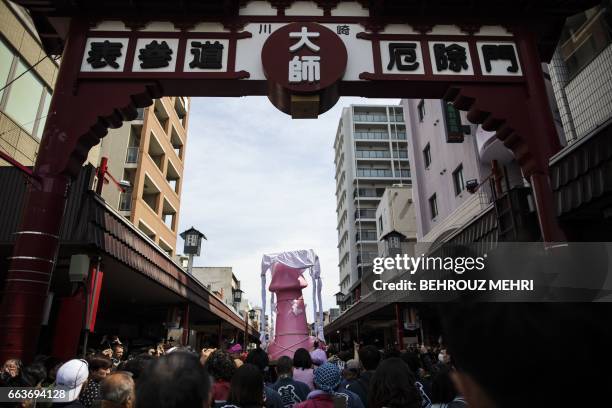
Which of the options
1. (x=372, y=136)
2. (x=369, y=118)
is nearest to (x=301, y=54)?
(x=372, y=136)

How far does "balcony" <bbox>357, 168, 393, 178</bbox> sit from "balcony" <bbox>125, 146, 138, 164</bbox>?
33476 mm

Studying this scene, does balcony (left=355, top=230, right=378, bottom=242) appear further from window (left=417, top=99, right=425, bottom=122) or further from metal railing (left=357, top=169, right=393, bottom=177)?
window (left=417, top=99, right=425, bottom=122)

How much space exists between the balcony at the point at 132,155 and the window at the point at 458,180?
1687cm

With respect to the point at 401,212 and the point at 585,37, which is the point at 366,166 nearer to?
the point at 401,212

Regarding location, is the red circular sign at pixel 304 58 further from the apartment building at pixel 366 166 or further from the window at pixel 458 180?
the apartment building at pixel 366 166

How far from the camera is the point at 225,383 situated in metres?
3.71

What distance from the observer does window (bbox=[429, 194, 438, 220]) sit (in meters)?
19.2

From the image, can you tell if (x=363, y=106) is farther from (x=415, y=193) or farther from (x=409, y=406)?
(x=409, y=406)

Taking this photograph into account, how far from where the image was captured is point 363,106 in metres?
54.8

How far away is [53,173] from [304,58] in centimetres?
478

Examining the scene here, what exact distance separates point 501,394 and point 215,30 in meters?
8.30

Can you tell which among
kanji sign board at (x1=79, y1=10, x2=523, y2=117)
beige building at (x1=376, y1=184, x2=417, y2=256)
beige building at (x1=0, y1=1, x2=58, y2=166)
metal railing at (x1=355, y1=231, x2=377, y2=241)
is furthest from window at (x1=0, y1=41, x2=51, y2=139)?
metal railing at (x1=355, y1=231, x2=377, y2=241)

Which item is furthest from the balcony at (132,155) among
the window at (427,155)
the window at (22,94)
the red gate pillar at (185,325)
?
the window at (427,155)

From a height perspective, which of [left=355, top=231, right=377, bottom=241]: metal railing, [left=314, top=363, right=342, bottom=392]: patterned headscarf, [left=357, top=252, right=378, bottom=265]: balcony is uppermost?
[left=355, top=231, right=377, bottom=241]: metal railing
